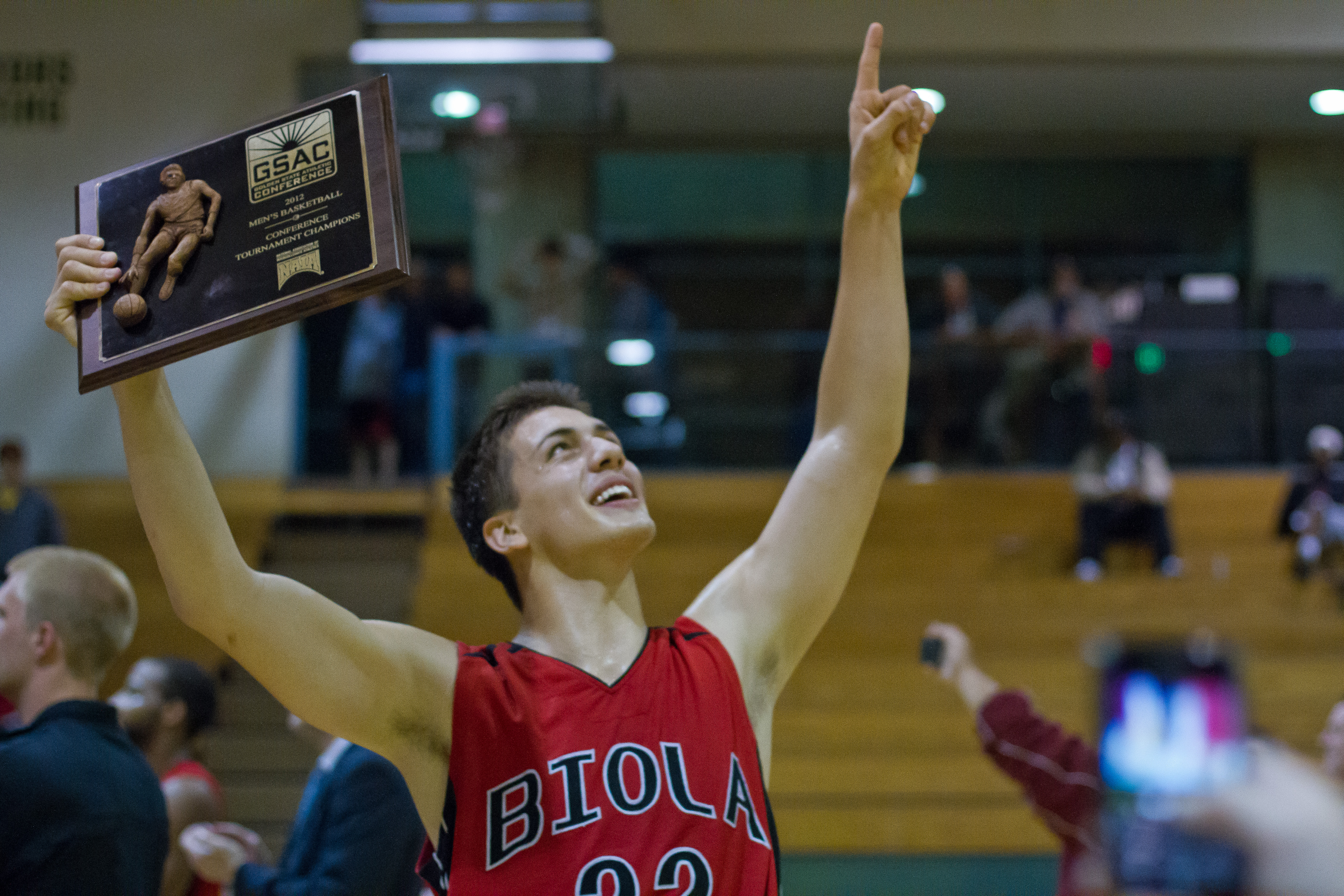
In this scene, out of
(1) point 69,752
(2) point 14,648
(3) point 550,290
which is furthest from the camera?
(3) point 550,290

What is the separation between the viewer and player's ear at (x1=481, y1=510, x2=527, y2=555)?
199 cm

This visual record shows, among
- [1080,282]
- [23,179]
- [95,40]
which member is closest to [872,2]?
[1080,282]

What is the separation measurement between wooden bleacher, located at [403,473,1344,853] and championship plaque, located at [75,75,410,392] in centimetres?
508

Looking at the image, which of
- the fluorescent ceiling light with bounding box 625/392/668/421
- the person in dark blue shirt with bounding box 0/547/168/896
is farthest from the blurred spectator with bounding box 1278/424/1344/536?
the person in dark blue shirt with bounding box 0/547/168/896

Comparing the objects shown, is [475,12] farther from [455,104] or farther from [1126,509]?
[1126,509]

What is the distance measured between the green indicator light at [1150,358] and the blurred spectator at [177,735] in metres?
7.76

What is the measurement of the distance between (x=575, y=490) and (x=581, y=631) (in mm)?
218

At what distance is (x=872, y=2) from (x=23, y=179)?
657cm

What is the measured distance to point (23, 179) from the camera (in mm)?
9492

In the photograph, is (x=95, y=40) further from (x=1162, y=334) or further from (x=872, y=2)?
(x=1162, y=334)

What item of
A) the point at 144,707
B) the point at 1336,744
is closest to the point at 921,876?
the point at 1336,744

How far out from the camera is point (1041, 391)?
9.45m

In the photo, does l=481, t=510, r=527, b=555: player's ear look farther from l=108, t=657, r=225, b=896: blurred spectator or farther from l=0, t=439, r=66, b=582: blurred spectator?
l=0, t=439, r=66, b=582: blurred spectator

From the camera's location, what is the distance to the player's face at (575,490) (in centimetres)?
192
